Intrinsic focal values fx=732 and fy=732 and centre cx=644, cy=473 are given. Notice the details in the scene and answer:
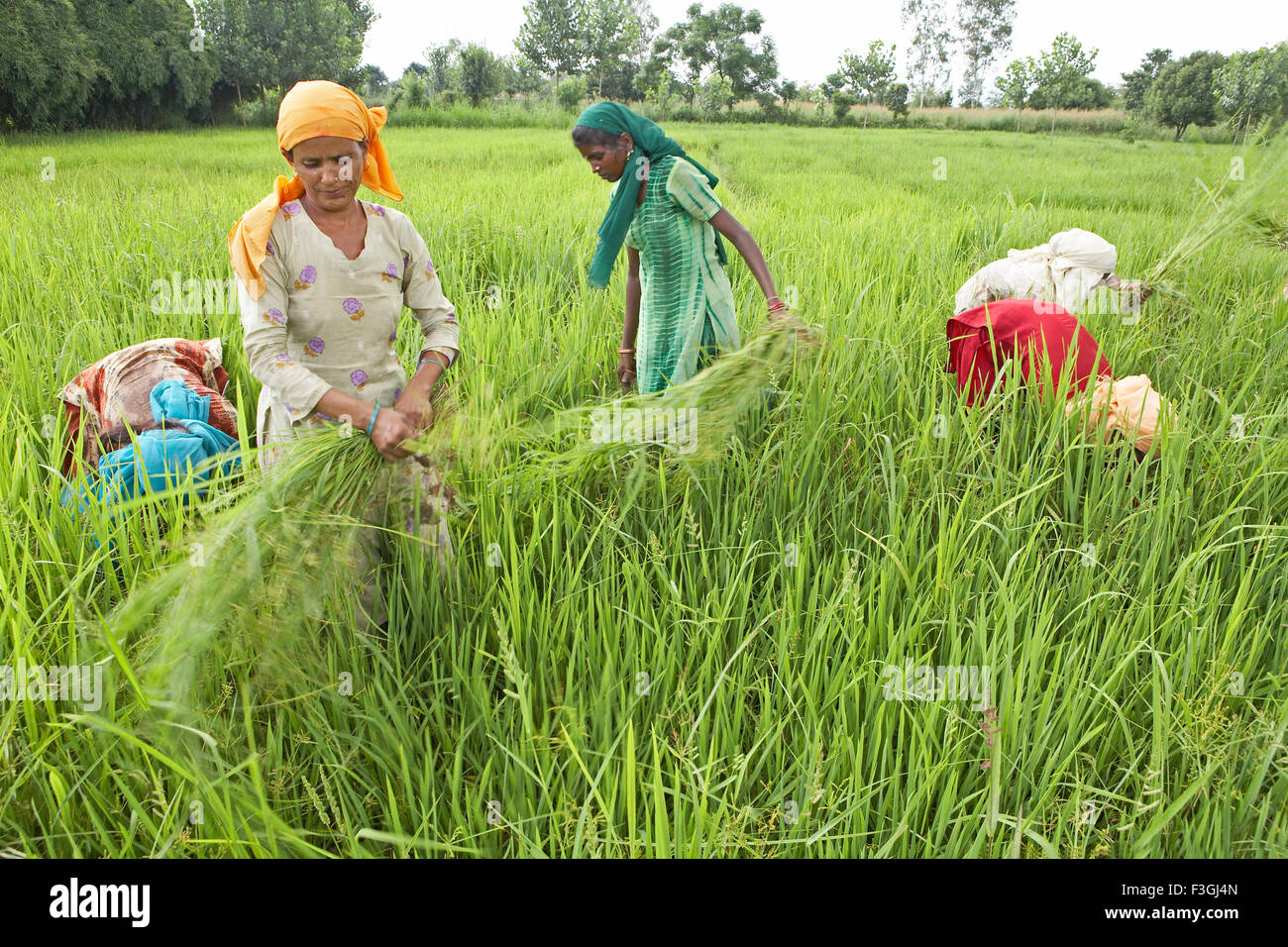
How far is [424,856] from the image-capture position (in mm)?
1223

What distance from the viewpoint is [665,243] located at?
Answer: 2256 millimetres

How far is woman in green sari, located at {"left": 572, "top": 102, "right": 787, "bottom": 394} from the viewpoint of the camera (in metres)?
2.12

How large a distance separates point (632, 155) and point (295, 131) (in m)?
0.98

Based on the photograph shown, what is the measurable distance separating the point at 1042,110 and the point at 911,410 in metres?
38.2

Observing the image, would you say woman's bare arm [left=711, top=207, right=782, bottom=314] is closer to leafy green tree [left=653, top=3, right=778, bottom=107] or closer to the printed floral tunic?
the printed floral tunic

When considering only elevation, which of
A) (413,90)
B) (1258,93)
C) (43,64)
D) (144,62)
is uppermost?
(413,90)

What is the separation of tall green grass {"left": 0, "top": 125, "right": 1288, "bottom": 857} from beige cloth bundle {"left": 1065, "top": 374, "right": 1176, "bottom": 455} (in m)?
0.09

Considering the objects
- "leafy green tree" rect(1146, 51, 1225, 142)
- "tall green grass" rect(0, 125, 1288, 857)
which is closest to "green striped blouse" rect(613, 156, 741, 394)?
"tall green grass" rect(0, 125, 1288, 857)

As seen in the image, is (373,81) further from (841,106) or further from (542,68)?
(841,106)

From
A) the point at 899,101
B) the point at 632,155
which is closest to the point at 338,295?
the point at 632,155

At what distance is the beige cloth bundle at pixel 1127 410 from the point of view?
87.5 inches

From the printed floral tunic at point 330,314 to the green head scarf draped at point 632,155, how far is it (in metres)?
0.64

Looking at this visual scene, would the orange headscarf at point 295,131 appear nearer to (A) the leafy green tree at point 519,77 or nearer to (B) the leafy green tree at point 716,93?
(B) the leafy green tree at point 716,93

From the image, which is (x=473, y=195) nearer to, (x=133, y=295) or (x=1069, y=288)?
(x=133, y=295)
